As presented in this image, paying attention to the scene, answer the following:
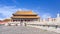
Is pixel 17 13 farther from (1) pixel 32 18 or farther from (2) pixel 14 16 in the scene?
(1) pixel 32 18

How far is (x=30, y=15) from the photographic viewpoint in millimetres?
91812

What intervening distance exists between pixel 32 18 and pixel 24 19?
4.51 m

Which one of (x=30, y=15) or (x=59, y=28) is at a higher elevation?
(x=30, y=15)

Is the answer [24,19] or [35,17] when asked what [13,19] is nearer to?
[24,19]

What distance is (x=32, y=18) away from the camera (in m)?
90.1

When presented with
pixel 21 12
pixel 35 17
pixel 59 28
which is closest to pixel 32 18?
pixel 35 17

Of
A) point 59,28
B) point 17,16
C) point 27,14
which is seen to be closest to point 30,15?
point 27,14

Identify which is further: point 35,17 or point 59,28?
point 35,17

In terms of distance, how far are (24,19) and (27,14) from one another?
12.0 ft

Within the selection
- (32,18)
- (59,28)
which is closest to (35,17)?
(32,18)

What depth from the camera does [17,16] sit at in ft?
298

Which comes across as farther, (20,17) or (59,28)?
(20,17)

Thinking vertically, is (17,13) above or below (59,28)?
above

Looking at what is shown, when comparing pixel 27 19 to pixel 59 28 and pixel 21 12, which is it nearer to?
pixel 21 12
